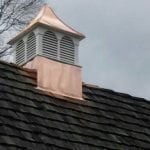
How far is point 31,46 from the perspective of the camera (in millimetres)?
8625

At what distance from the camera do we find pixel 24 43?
8.78 m

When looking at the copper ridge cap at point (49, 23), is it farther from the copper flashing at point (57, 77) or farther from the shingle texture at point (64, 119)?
the shingle texture at point (64, 119)

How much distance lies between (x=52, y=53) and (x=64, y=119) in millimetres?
1488

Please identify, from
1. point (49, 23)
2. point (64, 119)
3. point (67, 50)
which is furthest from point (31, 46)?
point (64, 119)

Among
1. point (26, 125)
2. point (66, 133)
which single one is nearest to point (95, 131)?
point (66, 133)

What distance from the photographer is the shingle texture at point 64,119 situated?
6.58 meters

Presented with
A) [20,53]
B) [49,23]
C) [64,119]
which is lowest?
[64,119]

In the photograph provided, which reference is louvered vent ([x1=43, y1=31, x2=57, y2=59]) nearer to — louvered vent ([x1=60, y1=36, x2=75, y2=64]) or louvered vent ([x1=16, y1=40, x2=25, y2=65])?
louvered vent ([x1=60, y1=36, x2=75, y2=64])

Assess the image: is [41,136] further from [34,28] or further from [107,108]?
[34,28]

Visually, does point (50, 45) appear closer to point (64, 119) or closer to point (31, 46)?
point (31, 46)

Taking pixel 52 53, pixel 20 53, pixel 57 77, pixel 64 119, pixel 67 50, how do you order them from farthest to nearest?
1. pixel 20 53
2. pixel 67 50
3. pixel 52 53
4. pixel 57 77
5. pixel 64 119

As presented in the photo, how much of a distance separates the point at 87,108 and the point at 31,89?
30.5 inches

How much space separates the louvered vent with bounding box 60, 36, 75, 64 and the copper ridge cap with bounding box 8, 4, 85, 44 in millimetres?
129

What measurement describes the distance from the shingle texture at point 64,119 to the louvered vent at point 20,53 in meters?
0.74
